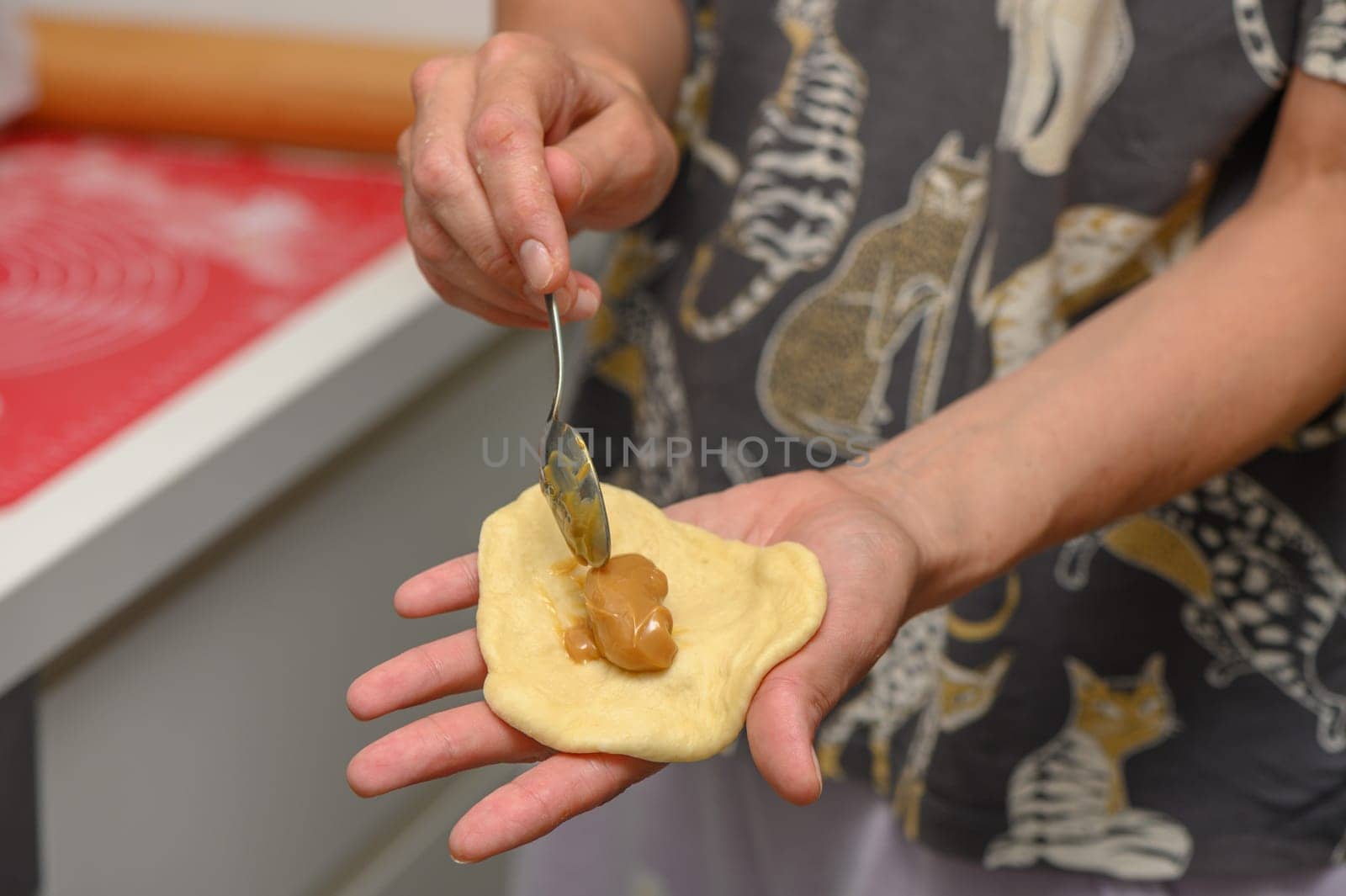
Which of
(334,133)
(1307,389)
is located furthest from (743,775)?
(334,133)

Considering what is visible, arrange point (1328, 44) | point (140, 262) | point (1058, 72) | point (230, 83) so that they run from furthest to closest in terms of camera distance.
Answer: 1. point (230, 83)
2. point (140, 262)
3. point (1058, 72)
4. point (1328, 44)

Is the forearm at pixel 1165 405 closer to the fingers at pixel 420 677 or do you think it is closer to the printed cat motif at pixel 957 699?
the printed cat motif at pixel 957 699

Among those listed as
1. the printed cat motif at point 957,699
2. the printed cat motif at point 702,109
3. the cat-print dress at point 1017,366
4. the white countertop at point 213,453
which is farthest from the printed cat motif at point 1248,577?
the white countertop at point 213,453

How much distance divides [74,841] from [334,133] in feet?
3.33

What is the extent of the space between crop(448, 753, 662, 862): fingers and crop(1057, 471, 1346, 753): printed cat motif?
433 mm

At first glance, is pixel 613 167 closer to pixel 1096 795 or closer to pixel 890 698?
pixel 890 698

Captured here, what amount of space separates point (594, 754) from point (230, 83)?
135cm

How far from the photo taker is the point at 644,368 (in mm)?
1206

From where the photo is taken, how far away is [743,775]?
3.96 feet

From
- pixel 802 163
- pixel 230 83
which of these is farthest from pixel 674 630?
pixel 230 83

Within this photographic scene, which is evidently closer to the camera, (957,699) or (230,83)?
(957,699)

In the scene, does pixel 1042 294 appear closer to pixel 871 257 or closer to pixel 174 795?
pixel 871 257

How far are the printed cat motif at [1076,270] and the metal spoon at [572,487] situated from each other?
0.34 meters

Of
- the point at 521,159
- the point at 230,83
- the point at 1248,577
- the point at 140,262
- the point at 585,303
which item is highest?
the point at 521,159
